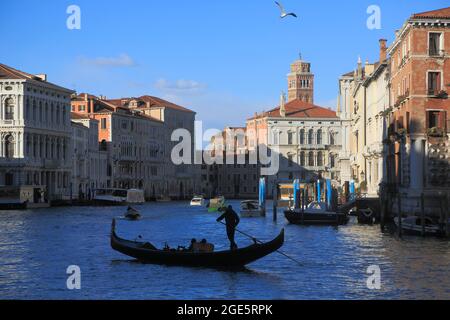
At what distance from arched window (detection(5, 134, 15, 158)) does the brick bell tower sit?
3033 inches

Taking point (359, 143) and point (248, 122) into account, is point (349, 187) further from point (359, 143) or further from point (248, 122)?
point (248, 122)

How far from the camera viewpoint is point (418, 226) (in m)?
33.2

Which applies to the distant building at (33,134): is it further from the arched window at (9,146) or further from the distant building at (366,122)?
the distant building at (366,122)

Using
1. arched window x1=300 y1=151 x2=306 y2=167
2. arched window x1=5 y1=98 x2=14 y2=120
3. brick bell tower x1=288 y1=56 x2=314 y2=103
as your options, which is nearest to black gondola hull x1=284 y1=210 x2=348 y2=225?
arched window x1=5 y1=98 x2=14 y2=120

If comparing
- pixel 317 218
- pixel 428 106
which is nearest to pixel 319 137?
pixel 317 218

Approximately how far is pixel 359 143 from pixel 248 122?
4572cm

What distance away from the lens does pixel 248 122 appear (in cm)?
11112

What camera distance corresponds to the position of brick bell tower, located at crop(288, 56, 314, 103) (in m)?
142

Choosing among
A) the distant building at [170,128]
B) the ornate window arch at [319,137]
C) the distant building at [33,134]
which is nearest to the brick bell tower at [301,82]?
the distant building at [170,128]

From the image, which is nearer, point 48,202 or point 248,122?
point 48,202

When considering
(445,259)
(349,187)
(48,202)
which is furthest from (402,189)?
(48,202)

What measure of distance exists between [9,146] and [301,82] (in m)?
78.2

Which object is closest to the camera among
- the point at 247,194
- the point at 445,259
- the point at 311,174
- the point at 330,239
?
the point at 445,259
